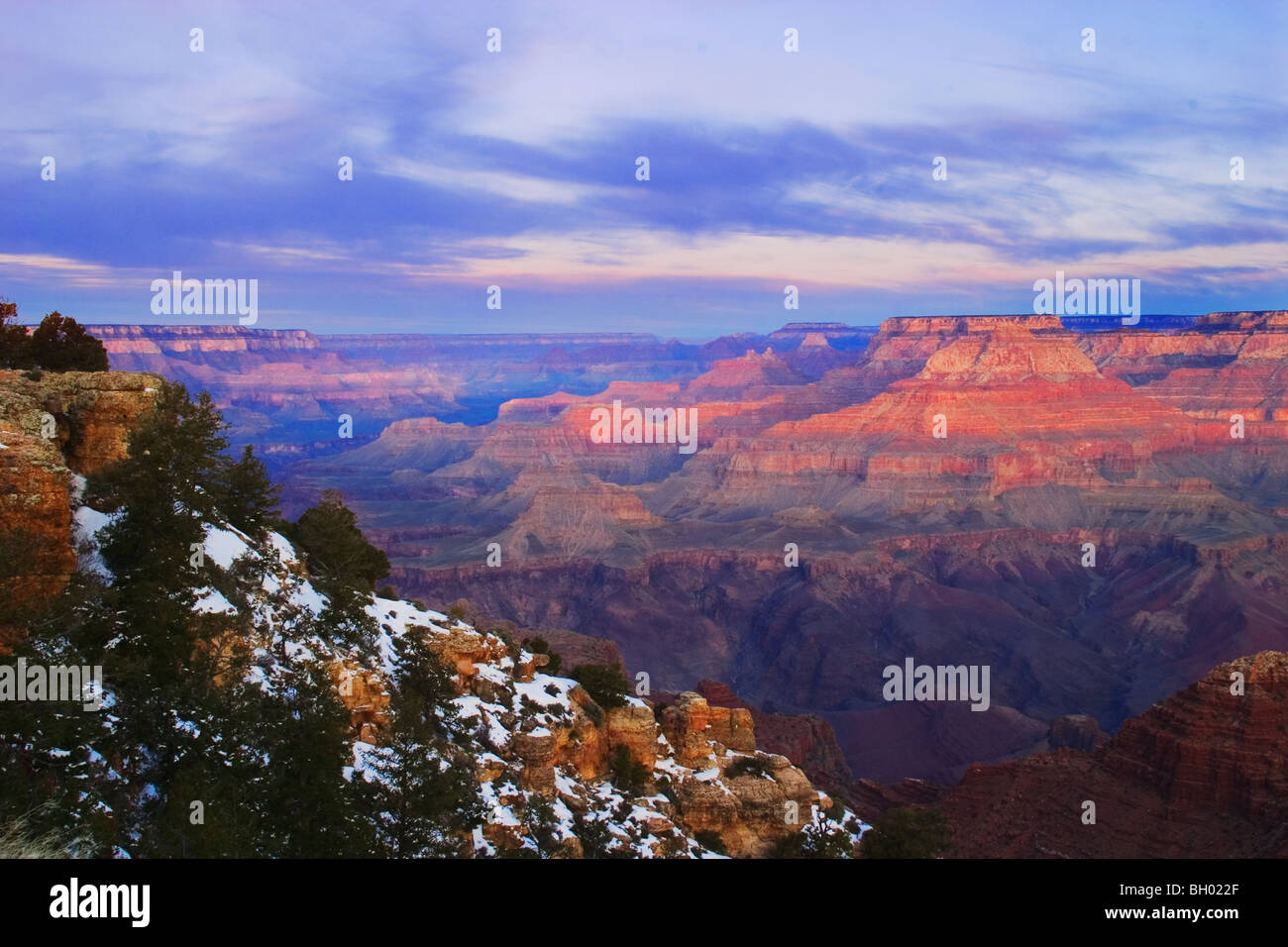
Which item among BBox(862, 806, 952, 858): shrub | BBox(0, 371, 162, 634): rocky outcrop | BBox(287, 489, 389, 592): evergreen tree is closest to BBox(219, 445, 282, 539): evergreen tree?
BBox(287, 489, 389, 592): evergreen tree

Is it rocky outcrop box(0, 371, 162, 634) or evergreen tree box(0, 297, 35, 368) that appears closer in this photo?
rocky outcrop box(0, 371, 162, 634)

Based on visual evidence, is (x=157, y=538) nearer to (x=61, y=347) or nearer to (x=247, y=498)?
(x=247, y=498)

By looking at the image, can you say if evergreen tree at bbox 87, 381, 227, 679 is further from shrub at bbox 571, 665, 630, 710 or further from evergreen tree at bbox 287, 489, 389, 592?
shrub at bbox 571, 665, 630, 710

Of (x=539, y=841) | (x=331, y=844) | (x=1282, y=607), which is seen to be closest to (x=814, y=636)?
(x=1282, y=607)

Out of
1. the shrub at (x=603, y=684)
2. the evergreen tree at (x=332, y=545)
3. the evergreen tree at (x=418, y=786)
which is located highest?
the evergreen tree at (x=332, y=545)

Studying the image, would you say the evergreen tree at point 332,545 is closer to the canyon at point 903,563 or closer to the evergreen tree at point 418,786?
the evergreen tree at point 418,786

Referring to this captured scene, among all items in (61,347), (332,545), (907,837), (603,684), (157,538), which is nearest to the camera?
(157,538)

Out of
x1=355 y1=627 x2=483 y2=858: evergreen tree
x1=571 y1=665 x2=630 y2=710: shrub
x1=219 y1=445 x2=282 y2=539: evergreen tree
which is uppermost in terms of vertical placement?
x1=219 y1=445 x2=282 y2=539: evergreen tree

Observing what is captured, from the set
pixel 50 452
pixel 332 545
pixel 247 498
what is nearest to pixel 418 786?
pixel 50 452

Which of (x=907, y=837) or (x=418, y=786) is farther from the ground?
(x=418, y=786)

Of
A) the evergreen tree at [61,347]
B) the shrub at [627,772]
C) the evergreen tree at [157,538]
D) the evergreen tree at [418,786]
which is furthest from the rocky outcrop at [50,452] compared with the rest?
the shrub at [627,772]

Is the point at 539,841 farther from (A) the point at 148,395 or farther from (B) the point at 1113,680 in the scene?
(B) the point at 1113,680

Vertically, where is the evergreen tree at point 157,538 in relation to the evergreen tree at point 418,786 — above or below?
above
